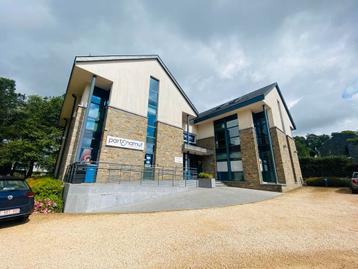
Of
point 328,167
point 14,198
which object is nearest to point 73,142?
point 14,198

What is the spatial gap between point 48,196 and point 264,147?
17197mm

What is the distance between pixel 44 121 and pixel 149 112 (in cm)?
1404

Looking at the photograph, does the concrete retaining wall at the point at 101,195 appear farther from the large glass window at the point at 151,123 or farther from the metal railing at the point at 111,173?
the large glass window at the point at 151,123

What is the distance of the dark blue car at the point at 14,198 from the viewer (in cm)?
472

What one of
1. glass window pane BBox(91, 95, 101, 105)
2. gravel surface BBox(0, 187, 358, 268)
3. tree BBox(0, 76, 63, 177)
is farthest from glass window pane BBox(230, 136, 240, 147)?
tree BBox(0, 76, 63, 177)

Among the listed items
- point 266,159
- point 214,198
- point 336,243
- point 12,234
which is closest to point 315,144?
point 266,159

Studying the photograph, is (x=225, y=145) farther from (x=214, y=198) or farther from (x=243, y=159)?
(x=214, y=198)

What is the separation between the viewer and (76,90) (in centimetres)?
1409

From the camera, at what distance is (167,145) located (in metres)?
14.6

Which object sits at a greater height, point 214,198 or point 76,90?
point 76,90

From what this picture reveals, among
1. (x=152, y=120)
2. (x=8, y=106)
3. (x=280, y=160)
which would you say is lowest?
(x=280, y=160)

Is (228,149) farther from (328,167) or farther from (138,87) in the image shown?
(328,167)

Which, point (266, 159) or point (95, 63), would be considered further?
point (266, 159)

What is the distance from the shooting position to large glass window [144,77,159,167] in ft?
43.9
